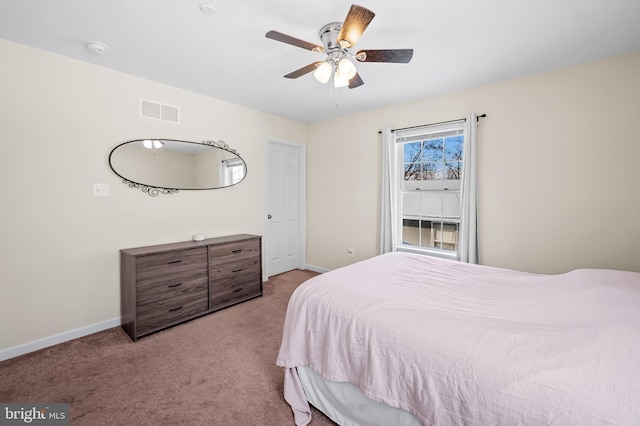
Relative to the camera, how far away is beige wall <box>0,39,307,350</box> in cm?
222

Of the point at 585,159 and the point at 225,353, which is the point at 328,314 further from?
the point at 585,159

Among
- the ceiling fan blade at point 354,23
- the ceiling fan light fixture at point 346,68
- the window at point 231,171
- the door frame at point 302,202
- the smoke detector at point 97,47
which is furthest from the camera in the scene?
the door frame at point 302,202

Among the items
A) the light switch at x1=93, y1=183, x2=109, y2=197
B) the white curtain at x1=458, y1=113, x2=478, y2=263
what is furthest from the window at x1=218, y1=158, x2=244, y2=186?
the white curtain at x1=458, y1=113, x2=478, y2=263

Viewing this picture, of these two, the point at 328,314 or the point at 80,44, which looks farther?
the point at 80,44

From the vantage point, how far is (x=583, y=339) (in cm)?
113

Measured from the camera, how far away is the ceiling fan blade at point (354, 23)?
4.73 feet

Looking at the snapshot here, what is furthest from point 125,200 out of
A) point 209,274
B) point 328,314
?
point 328,314

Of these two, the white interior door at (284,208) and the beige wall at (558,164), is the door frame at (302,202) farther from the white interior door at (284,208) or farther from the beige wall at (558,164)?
the beige wall at (558,164)

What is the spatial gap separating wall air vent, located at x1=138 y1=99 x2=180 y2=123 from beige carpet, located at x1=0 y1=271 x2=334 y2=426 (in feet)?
7.34

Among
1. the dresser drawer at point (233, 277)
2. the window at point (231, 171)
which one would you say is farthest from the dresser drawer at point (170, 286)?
the window at point (231, 171)

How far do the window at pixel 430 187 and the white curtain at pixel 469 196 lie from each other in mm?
187

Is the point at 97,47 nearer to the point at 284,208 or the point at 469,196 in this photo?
Result: the point at 284,208

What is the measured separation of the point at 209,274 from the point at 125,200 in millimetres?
1139

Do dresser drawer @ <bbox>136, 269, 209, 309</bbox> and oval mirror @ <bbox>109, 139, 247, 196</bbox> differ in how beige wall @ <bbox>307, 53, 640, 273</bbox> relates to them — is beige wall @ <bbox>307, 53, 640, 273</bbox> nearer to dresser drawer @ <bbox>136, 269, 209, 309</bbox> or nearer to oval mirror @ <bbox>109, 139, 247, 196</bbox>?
oval mirror @ <bbox>109, 139, 247, 196</bbox>
